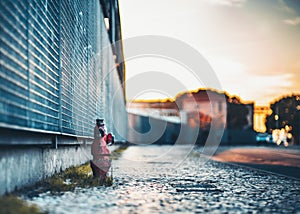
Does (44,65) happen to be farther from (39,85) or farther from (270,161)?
(270,161)

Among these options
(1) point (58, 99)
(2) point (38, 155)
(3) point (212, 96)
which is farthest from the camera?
(3) point (212, 96)

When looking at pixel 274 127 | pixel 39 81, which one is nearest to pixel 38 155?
pixel 39 81

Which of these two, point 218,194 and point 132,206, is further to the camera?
point 218,194

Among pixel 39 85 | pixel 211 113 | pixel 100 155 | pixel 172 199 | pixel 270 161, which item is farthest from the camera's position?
pixel 211 113

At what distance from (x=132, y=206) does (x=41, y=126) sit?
2.08 meters

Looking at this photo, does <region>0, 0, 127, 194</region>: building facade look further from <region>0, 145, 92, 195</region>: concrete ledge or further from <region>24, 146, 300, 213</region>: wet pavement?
<region>24, 146, 300, 213</region>: wet pavement

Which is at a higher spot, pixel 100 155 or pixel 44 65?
pixel 44 65

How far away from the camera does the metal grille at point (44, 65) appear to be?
618 centimetres

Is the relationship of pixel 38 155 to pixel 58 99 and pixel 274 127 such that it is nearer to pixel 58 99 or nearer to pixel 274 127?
pixel 58 99

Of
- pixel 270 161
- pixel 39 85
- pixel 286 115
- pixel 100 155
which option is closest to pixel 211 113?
pixel 286 115

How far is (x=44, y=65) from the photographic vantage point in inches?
340

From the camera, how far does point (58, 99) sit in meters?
A: 10.2

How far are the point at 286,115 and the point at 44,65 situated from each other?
107 metres

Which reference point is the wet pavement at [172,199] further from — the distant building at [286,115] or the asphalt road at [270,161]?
the distant building at [286,115]
